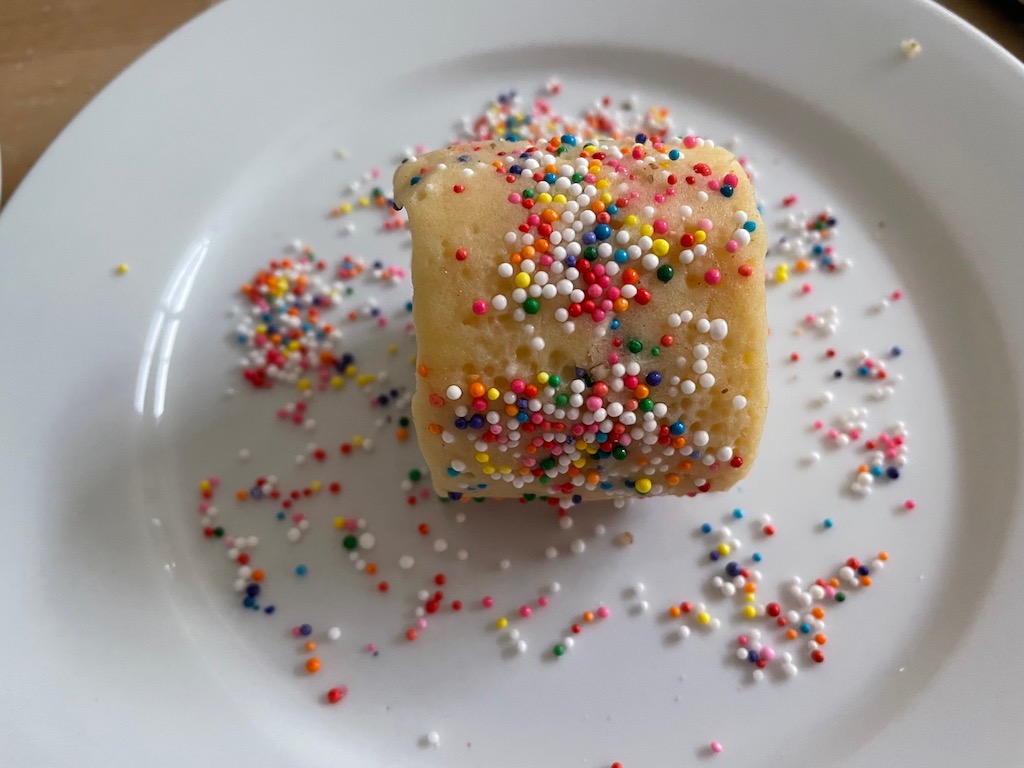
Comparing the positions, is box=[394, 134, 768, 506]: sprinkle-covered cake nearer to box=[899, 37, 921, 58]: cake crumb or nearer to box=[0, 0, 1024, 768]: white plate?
box=[0, 0, 1024, 768]: white plate

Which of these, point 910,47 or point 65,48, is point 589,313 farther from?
point 65,48

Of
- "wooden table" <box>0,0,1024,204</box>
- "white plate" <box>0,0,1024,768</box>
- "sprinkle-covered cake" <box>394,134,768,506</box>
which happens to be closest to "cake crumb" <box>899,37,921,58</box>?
"white plate" <box>0,0,1024,768</box>

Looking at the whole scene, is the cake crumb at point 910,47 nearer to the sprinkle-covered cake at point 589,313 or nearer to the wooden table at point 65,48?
the wooden table at point 65,48

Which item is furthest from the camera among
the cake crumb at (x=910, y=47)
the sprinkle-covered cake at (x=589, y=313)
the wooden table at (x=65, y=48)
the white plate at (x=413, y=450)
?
the wooden table at (x=65, y=48)

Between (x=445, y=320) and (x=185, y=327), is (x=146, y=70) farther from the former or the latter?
(x=445, y=320)

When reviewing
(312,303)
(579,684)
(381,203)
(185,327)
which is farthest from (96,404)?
(579,684)

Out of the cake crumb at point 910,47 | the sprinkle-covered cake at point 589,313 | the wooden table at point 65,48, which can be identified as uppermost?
the wooden table at point 65,48

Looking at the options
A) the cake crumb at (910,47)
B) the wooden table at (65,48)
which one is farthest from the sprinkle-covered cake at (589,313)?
the wooden table at (65,48)
